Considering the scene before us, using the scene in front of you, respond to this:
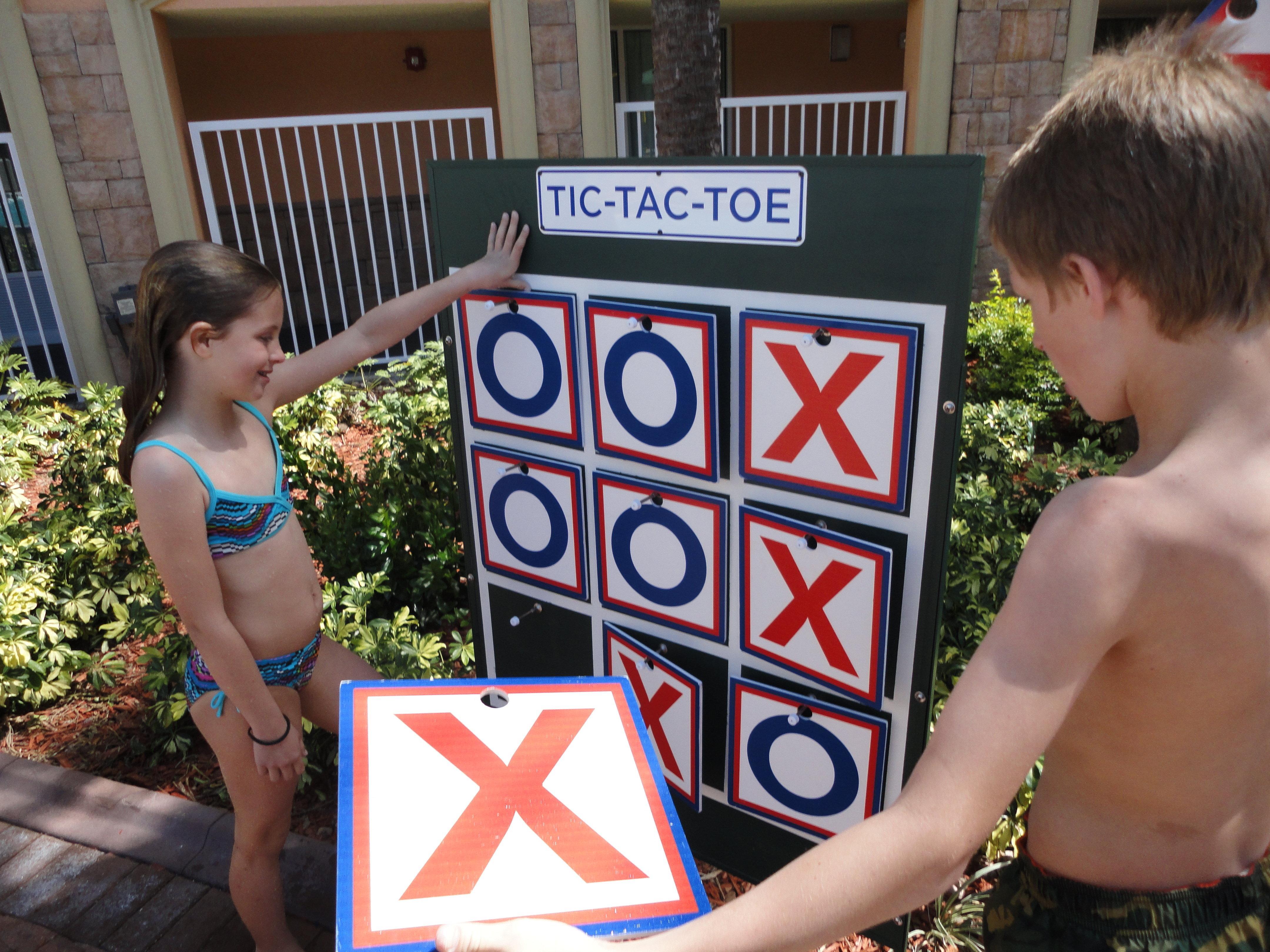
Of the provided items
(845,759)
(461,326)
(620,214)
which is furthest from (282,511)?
(845,759)

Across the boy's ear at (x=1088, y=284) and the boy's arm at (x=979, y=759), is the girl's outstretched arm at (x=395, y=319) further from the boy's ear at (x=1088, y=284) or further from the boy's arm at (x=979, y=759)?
the boy's arm at (x=979, y=759)

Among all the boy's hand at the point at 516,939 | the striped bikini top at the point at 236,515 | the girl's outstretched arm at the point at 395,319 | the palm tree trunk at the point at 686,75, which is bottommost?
the boy's hand at the point at 516,939

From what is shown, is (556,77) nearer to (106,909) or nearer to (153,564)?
(153,564)

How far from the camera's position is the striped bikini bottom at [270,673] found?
6.50 ft

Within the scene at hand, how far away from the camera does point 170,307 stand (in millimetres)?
1815

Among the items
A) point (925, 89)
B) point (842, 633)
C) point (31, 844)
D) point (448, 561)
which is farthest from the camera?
point (925, 89)

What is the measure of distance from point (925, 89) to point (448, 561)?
6.46 metres

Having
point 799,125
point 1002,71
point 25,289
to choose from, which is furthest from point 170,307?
point 25,289

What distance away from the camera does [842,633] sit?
185cm

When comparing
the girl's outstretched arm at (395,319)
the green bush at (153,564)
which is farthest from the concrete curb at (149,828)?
the girl's outstretched arm at (395,319)

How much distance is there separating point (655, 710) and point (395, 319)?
4.03 ft

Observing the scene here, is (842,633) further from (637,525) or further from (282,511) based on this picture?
(282,511)

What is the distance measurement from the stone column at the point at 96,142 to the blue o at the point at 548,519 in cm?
568

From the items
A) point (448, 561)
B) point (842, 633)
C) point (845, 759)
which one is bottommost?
point (448, 561)
